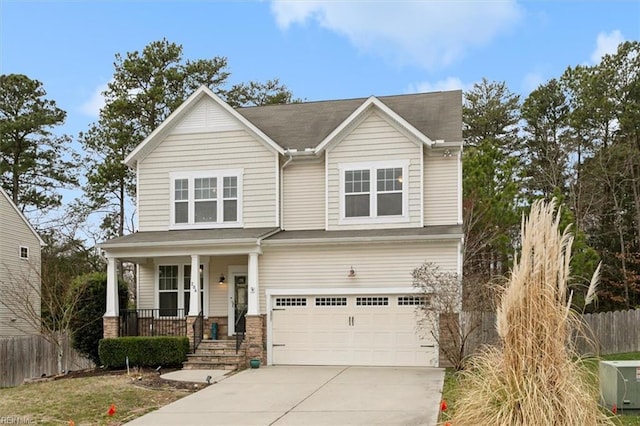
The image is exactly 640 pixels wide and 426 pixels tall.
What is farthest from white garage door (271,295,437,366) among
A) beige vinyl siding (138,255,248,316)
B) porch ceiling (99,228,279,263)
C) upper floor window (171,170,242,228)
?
upper floor window (171,170,242,228)

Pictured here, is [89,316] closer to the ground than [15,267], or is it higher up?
closer to the ground

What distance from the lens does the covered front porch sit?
15.5 meters

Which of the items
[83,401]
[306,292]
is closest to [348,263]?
[306,292]

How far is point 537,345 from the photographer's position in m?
5.55

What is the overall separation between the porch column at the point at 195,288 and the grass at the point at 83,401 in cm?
250

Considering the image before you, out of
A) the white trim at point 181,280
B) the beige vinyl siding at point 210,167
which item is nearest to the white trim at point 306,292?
the beige vinyl siding at point 210,167

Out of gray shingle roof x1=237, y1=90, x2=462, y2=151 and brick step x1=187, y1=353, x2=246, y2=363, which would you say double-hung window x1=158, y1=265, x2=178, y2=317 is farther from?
gray shingle roof x1=237, y1=90, x2=462, y2=151

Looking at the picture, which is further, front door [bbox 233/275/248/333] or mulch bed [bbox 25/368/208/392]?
front door [bbox 233/275/248/333]

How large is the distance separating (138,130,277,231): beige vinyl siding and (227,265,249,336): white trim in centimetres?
126

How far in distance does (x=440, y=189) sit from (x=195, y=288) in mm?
6823

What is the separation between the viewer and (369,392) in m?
11.0

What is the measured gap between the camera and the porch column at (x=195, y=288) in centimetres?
1570

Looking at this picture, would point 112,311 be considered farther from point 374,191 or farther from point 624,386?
point 624,386

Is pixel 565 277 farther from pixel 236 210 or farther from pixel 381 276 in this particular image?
pixel 236 210
